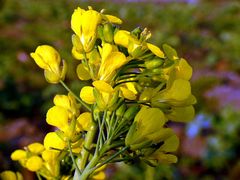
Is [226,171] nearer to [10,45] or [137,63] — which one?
[137,63]

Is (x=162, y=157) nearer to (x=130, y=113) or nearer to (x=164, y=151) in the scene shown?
(x=164, y=151)

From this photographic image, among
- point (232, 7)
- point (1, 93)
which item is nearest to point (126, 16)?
point (232, 7)

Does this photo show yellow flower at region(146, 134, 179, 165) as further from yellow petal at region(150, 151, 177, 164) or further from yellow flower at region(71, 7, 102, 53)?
yellow flower at region(71, 7, 102, 53)

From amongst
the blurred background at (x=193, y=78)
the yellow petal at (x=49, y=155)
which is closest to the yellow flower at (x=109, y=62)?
the yellow petal at (x=49, y=155)

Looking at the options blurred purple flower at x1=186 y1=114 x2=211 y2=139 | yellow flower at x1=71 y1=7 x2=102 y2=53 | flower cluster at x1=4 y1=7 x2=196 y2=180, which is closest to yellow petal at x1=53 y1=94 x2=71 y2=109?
flower cluster at x1=4 y1=7 x2=196 y2=180

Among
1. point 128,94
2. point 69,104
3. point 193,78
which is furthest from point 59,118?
point 193,78
